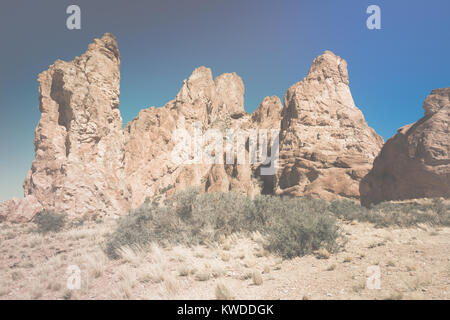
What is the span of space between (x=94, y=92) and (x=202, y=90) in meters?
18.8

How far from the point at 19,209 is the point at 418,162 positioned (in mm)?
26887

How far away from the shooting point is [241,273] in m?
4.43

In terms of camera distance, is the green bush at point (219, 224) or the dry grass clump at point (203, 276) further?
the green bush at point (219, 224)

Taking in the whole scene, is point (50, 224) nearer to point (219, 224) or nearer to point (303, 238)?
point (219, 224)

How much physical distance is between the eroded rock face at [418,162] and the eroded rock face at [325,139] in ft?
3.48

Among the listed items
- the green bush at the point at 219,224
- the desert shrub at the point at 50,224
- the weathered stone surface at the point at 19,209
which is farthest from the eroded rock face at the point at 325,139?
the weathered stone surface at the point at 19,209

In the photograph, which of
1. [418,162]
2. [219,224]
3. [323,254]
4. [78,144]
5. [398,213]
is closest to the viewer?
[323,254]

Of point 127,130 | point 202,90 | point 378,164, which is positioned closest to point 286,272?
point 378,164

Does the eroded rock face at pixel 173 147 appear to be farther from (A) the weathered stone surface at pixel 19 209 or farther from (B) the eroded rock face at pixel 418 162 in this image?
(B) the eroded rock face at pixel 418 162

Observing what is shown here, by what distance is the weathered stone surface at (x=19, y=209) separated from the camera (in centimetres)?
1371

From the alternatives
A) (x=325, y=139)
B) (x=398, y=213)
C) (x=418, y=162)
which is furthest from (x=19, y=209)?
(x=418, y=162)

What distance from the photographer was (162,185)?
1008 inches
